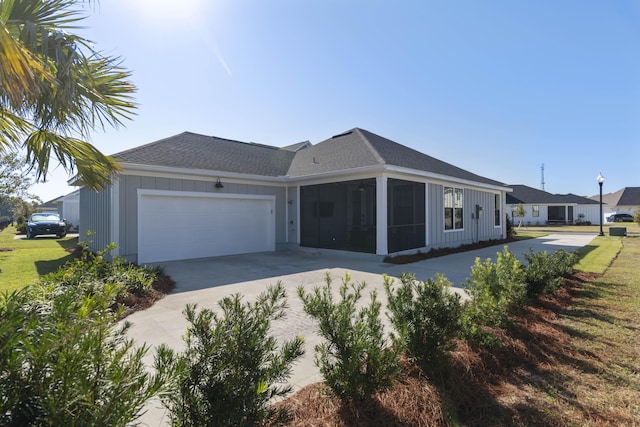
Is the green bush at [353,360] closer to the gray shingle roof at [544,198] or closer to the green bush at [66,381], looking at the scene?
the green bush at [66,381]

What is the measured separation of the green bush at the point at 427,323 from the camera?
106 inches

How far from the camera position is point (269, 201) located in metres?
12.6

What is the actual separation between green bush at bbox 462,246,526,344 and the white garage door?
29.3 ft

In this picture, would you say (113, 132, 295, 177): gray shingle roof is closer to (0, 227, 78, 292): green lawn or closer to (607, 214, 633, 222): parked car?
(0, 227, 78, 292): green lawn

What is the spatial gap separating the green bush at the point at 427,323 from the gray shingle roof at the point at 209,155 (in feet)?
29.2

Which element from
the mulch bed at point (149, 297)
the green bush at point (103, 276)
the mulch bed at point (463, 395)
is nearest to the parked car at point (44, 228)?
the mulch bed at point (149, 297)

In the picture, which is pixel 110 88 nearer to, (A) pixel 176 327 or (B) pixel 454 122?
(A) pixel 176 327

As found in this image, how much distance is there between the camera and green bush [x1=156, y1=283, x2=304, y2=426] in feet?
5.24

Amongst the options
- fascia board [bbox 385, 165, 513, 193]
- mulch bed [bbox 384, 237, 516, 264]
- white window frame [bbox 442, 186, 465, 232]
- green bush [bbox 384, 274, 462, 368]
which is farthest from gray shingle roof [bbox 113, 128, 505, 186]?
green bush [bbox 384, 274, 462, 368]

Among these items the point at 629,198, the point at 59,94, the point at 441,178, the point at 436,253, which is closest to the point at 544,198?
the point at 629,198

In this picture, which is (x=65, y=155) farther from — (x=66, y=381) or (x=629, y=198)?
(x=629, y=198)

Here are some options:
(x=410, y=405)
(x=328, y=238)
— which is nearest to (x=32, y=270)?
(x=328, y=238)

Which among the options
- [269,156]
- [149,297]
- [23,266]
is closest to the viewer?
[149,297]

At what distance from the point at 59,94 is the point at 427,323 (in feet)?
14.7
